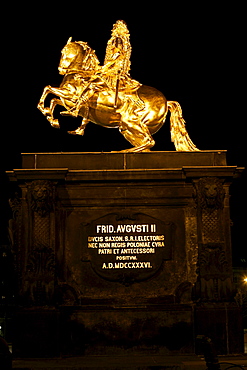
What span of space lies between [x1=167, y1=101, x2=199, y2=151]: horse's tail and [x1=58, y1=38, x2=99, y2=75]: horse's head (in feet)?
7.58

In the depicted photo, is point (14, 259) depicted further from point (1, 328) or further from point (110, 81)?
point (1, 328)

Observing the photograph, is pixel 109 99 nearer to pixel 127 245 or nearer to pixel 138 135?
pixel 138 135

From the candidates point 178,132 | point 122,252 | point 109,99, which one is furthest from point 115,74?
point 122,252

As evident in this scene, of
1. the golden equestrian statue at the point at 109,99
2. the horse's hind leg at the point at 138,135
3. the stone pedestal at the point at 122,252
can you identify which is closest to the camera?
the stone pedestal at the point at 122,252

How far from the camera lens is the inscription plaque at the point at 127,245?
16641 millimetres

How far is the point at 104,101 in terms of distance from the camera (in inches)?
717

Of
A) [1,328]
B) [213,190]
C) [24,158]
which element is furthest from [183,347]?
[1,328]

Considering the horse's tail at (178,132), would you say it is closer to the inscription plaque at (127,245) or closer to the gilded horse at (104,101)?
the gilded horse at (104,101)

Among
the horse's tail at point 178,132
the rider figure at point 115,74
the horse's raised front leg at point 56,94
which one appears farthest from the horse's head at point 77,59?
the horse's tail at point 178,132

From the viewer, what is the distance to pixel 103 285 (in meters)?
16.6

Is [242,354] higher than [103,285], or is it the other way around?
[103,285]

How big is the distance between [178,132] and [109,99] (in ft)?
6.52

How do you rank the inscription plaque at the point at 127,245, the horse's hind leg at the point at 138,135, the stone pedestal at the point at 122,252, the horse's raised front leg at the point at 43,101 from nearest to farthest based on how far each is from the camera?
the stone pedestal at the point at 122,252
the inscription plaque at the point at 127,245
the horse's hind leg at the point at 138,135
the horse's raised front leg at the point at 43,101

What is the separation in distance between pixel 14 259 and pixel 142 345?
Answer: 3.72 metres
